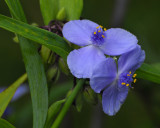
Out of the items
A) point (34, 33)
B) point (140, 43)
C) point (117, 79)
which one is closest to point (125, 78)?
point (117, 79)

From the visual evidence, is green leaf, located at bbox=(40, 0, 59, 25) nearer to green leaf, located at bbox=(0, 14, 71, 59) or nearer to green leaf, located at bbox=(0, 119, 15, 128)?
green leaf, located at bbox=(0, 14, 71, 59)

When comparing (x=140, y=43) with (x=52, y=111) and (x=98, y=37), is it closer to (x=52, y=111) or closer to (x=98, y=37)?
(x=98, y=37)

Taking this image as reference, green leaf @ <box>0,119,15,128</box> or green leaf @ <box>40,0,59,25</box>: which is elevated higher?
green leaf @ <box>40,0,59,25</box>

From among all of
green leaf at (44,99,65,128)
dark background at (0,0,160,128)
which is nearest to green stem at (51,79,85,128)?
green leaf at (44,99,65,128)

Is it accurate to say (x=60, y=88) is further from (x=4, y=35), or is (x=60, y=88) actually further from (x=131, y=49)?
(x=131, y=49)

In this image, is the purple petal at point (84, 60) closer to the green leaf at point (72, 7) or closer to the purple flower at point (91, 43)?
the purple flower at point (91, 43)

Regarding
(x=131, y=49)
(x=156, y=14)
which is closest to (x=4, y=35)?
(x=156, y=14)

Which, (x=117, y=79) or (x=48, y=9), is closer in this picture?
(x=117, y=79)
